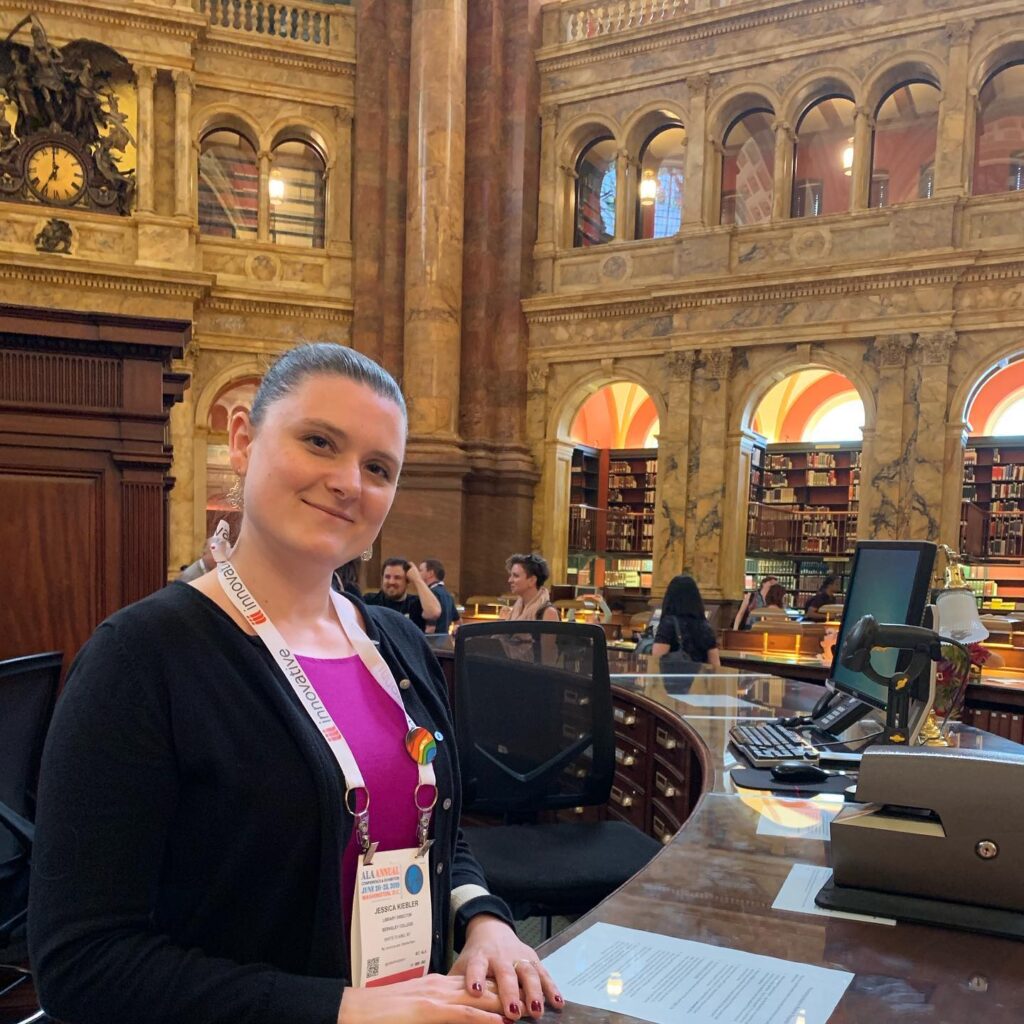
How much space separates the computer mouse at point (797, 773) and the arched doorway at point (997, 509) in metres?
12.7

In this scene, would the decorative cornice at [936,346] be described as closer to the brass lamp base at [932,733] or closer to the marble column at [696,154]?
the marble column at [696,154]

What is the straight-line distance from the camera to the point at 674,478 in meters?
12.5

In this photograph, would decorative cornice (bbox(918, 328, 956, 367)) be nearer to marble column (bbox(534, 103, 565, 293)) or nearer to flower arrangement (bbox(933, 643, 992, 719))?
marble column (bbox(534, 103, 565, 293))

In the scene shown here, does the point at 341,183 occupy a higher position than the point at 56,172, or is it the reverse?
the point at 341,183

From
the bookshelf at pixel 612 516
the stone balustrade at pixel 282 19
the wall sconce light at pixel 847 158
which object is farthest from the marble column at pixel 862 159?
the stone balustrade at pixel 282 19

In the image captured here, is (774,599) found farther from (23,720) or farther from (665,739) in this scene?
(23,720)

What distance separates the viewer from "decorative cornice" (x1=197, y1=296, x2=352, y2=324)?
1339cm

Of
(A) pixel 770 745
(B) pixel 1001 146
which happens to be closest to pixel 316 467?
(A) pixel 770 745

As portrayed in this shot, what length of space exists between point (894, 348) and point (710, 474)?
2701 millimetres

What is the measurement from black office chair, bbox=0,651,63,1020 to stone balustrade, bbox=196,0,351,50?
13.2 m

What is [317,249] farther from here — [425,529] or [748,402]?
[748,402]

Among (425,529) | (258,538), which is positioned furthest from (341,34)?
(258,538)

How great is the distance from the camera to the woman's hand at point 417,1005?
3.35 ft

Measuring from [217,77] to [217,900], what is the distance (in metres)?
14.5
